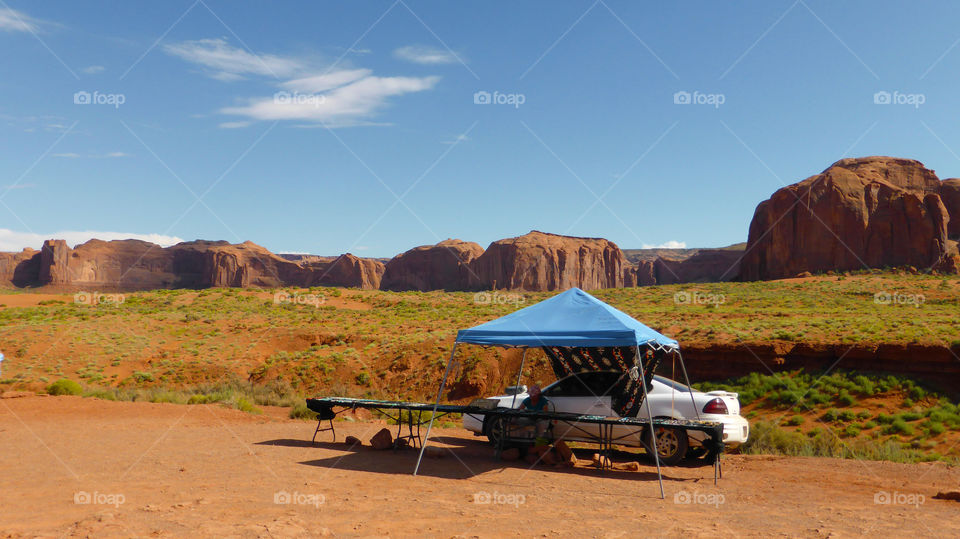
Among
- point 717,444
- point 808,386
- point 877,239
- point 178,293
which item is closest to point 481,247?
point 877,239

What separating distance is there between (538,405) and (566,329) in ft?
6.61

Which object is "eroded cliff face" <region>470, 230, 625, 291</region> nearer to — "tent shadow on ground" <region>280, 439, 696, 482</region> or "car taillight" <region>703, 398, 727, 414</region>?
"tent shadow on ground" <region>280, 439, 696, 482</region>

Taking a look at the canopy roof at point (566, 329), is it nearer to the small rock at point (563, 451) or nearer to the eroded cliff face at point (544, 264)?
the small rock at point (563, 451)

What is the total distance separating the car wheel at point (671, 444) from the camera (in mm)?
10430

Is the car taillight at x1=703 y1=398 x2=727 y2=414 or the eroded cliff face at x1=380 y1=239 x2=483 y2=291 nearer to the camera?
the car taillight at x1=703 y1=398 x2=727 y2=414

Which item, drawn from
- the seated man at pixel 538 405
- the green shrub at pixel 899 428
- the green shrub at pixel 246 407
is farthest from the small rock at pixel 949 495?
the green shrub at pixel 246 407

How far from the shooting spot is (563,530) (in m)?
6.32

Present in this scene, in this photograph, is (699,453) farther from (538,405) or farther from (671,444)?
(538,405)

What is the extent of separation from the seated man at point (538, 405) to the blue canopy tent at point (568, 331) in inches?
48.3

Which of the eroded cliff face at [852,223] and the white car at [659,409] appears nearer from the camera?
the white car at [659,409]

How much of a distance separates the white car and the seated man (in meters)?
0.22

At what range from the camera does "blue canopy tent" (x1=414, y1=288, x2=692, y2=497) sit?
30.6ft

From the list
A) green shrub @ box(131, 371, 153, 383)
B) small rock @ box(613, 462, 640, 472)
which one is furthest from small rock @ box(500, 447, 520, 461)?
green shrub @ box(131, 371, 153, 383)

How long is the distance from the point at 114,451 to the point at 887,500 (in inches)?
453
